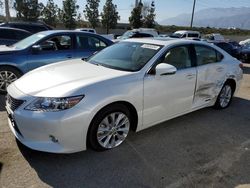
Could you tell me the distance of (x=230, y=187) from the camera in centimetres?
310

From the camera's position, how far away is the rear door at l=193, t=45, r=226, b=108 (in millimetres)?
4855

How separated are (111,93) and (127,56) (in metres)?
1.08

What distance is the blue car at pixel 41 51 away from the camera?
618cm

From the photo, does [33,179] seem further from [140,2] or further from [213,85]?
[140,2]

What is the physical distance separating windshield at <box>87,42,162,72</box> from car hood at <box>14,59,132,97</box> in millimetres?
193

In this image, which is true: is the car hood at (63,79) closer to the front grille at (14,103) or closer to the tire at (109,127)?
the front grille at (14,103)

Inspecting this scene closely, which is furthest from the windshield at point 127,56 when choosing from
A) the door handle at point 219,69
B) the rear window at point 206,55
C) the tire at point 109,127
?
the door handle at point 219,69

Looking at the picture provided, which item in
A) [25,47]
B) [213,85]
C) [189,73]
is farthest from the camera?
[25,47]

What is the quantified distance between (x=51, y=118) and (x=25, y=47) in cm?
382

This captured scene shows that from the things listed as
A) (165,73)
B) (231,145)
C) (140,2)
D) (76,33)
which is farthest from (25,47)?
(140,2)

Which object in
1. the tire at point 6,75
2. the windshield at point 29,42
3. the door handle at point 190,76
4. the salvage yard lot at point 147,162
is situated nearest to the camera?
the salvage yard lot at point 147,162

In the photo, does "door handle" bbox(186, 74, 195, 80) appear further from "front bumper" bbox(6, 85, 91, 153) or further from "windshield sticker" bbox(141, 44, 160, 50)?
"front bumper" bbox(6, 85, 91, 153)

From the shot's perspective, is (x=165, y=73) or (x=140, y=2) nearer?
(x=165, y=73)

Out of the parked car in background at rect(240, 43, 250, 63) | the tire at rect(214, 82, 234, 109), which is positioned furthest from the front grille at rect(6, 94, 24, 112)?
the parked car in background at rect(240, 43, 250, 63)
